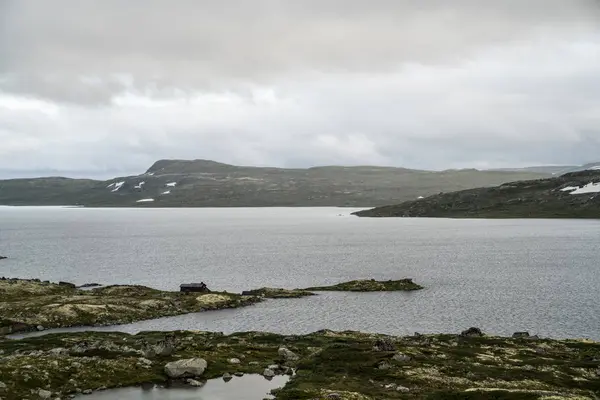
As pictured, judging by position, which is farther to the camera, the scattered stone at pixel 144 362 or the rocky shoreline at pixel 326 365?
the scattered stone at pixel 144 362

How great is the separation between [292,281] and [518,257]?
241 feet

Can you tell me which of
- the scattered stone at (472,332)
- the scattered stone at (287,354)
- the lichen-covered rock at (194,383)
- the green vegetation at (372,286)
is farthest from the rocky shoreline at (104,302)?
the scattered stone at (472,332)

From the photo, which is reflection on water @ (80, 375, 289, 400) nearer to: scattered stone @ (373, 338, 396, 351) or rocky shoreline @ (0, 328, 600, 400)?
rocky shoreline @ (0, 328, 600, 400)

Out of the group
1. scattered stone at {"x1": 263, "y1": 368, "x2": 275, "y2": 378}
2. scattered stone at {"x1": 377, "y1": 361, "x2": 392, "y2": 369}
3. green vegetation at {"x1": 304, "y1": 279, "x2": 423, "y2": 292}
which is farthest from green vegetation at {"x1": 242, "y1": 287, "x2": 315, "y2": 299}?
scattered stone at {"x1": 263, "y1": 368, "x2": 275, "y2": 378}

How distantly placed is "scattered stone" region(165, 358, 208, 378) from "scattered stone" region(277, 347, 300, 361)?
10069 mm

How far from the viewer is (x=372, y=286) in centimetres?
11750

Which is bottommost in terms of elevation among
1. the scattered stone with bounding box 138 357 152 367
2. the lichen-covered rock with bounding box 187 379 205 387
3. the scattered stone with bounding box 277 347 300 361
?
the scattered stone with bounding box 277 347 300 361

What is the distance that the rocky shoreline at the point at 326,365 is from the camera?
1748 inches

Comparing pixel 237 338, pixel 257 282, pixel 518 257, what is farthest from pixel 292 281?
pixel 518 257

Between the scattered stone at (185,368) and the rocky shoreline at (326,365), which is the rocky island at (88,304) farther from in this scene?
the scattered stone at (185,368)

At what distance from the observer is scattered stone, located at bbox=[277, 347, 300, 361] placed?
57.5 meters

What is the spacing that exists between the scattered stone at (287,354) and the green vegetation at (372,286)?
57029mm

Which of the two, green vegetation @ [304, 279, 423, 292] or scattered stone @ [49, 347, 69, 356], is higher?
scattered stone @ [49, 347, 69, 356]

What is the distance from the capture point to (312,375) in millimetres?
50094
